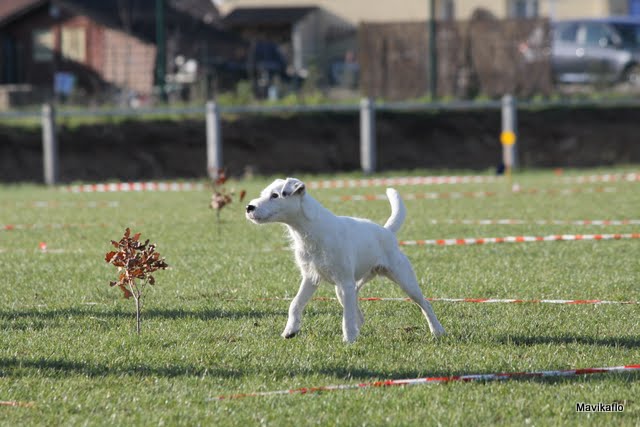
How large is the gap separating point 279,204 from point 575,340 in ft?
7.02

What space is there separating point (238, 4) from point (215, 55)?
1953cm

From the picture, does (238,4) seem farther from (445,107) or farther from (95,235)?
(95,235)

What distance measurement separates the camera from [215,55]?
3712cm

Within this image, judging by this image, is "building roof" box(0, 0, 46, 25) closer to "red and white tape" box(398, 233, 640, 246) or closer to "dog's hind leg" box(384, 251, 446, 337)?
"red and white tape" box(398, 233, 640, 246)

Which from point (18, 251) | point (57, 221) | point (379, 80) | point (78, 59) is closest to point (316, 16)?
point (78, 59)

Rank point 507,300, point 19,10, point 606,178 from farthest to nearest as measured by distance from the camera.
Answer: point 19,10 < point 606,178 < point 507,300

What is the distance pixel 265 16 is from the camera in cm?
5216

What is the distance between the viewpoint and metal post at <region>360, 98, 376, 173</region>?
90.7ft

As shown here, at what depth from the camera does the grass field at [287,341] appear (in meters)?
6.17

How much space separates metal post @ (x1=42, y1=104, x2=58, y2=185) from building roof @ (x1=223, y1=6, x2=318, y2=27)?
78.1 ft

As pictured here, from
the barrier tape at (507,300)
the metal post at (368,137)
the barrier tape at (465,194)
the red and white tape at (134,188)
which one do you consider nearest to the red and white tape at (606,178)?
the barrier tape at (465,194)

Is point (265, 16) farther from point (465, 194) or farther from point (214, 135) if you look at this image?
point (465, 194)

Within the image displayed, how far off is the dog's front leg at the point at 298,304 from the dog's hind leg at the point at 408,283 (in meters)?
0.54

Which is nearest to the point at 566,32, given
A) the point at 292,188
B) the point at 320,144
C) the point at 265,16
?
the point at 320,144
